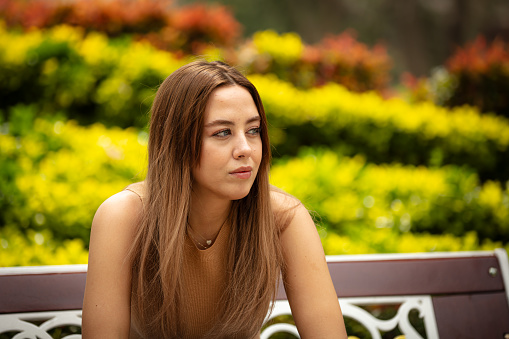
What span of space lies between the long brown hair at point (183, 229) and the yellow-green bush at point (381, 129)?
3.16 meters

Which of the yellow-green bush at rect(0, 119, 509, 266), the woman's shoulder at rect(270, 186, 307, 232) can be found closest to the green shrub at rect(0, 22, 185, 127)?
the yellow-green bush at rect(0, 119, 509, 266)

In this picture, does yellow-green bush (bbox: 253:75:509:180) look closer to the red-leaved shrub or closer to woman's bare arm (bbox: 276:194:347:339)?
the red-leaved shrub

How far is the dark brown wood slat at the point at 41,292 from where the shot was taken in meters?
2.30

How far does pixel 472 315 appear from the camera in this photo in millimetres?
2551

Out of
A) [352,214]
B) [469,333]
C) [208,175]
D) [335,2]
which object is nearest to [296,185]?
[352,214]

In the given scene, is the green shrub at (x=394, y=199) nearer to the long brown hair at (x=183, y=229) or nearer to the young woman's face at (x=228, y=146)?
the long brown hair at (x=183, y=229)

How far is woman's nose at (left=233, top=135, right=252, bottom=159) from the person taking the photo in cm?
180

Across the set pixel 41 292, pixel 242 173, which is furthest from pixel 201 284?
pixel 41 292

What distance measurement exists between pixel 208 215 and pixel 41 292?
0.96 m

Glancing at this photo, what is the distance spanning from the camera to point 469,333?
2527 mm

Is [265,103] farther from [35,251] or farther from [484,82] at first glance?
[484,82]

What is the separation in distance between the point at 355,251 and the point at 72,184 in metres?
2.22

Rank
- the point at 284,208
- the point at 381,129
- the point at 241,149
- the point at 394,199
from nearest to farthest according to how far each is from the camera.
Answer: the point at 241,149, the point at 284,208, the point at 394,199, the point at 381,129

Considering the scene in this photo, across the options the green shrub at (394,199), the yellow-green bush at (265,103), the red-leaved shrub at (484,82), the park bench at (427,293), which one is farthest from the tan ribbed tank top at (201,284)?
the red-leaved shrub at (484,82)
